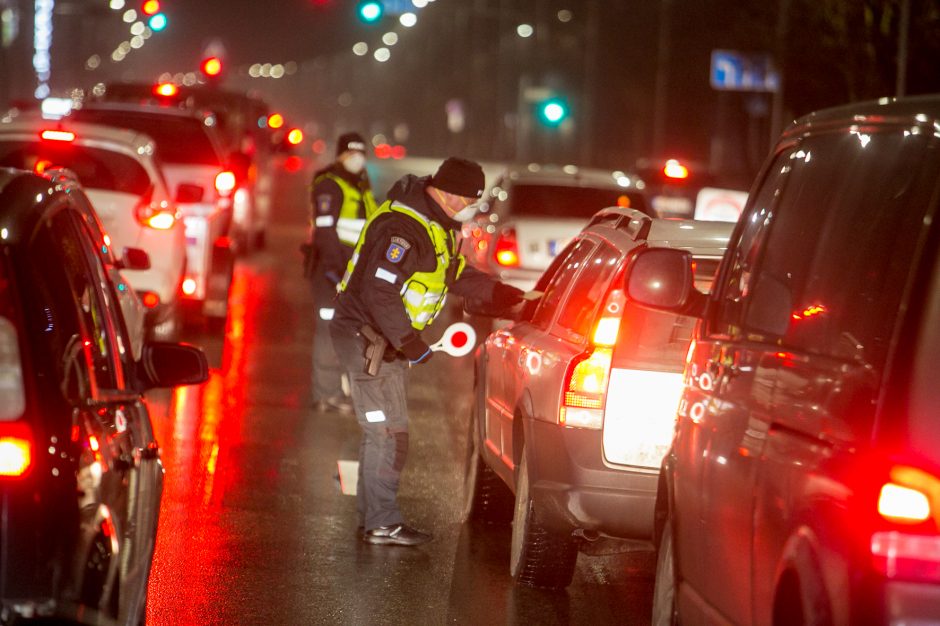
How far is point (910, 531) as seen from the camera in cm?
361

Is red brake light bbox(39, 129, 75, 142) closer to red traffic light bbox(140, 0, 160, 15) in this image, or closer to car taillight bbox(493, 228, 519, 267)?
car taillight bbox(493, 228, 519, 267)

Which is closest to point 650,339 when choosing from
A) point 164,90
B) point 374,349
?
point 374,349

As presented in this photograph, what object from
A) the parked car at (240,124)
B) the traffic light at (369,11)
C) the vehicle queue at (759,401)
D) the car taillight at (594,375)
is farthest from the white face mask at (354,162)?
the traffic light at (369,11)

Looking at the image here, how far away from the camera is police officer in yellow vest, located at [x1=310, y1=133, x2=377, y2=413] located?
42.0 ft

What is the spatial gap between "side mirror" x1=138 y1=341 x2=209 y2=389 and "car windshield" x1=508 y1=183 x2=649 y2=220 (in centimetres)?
1275

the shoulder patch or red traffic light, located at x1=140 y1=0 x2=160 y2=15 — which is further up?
red traffic light, located at x1=140 y1=0 x2=160 y2=15

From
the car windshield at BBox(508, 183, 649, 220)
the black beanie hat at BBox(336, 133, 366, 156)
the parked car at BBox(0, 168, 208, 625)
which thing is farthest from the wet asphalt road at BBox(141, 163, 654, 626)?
the car windshield at BBox(508, 183, 649, 220)

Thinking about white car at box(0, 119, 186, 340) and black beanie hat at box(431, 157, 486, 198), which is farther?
white car at box(0, 119, 186, 340)

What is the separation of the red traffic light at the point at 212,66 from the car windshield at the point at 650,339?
26.6 metres

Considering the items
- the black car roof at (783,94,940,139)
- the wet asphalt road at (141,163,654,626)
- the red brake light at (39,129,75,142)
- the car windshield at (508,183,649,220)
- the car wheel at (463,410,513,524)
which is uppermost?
the black car roof at (783,94,940,139)

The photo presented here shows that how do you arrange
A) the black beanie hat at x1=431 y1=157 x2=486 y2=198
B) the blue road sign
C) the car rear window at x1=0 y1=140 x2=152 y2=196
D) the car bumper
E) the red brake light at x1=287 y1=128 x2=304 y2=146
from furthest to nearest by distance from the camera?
the blue road sign
the red brake light at x1=287 y1=128 x2=304 y2=146
the car rear window at x1=0 y1=140 x2=152 y2=196
the black beanie hat at x1=431 y1=157 x2=486 y2=198
the car bumper

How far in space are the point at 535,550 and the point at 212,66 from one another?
26324 mm

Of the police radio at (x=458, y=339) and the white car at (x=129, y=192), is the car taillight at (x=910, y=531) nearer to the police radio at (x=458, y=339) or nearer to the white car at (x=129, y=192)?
the police radio at (x=458, y=339)

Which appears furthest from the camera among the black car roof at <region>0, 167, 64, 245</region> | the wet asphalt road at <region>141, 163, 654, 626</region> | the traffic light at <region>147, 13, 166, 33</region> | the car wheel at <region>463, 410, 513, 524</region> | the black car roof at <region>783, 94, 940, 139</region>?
the traffic light at <region>147, 13, 166, 33</region>
